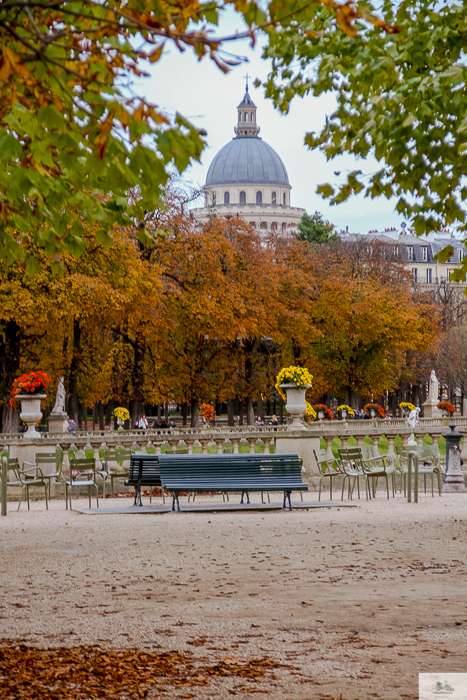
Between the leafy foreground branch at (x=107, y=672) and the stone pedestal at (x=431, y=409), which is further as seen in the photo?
the stone pedestal at (x=431, y=409)

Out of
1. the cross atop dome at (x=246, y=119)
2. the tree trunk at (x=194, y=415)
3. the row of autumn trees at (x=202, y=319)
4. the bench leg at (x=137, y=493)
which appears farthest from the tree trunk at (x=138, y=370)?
the cross atop dome at (x=246, y=119)

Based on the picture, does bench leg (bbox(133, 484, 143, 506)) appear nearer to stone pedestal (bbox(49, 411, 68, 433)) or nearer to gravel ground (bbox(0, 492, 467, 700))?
gravel ground (bbox(0, 492, 467, 700))

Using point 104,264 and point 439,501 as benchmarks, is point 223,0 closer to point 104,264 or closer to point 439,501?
point 439,501

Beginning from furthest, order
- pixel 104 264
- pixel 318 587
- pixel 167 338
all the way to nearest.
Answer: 1. pixel 167 338
2. pixel 104 264
3. pixel 318 587

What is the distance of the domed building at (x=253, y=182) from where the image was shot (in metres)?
136

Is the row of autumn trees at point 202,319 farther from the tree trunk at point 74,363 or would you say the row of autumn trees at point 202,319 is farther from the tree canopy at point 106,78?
the tree canopy at point 106,78

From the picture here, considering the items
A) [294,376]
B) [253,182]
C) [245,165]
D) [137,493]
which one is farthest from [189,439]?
[245,165]

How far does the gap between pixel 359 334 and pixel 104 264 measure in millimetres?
21379

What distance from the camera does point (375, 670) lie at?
17.5 feet

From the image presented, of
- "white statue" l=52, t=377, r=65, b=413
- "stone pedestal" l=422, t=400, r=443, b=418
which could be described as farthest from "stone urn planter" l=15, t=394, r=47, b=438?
"stone pedestal" l=422, t=400, r=443, b=418

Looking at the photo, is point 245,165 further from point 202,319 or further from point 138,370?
point 138,370

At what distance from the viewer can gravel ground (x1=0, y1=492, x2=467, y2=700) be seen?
5.52m

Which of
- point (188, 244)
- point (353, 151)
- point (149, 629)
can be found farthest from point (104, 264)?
point (149, 629)

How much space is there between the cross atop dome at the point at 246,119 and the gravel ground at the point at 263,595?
138864mm
